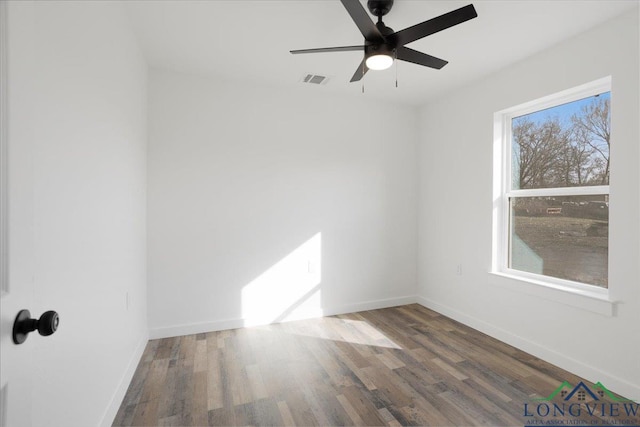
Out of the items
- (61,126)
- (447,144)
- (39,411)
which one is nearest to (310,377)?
(39,411)

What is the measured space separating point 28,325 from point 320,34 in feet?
7.99

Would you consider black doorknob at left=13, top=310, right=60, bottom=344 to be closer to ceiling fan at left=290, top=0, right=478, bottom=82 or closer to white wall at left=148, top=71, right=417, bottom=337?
ceiling fan at left=290, top=0, right=478, bottom=82

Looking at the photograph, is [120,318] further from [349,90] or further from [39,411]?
[349,90]

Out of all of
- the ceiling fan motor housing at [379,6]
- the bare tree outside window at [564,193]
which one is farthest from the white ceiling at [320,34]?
the bare tree outside window at [564,193]

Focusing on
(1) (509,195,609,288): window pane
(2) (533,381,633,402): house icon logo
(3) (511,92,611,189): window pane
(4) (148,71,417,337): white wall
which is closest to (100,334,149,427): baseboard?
(4) (148,71,417,337): white wall

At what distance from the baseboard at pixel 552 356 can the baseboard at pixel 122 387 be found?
122 inches

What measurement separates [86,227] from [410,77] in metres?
2.99

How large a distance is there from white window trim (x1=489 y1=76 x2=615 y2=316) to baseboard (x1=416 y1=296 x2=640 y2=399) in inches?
16.9

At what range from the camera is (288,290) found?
3424 millimetres

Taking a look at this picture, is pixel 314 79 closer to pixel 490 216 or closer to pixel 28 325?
pixel 490 216

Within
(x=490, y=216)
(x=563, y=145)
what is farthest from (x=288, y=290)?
(x=563, y=145)

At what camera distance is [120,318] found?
201 centimetres

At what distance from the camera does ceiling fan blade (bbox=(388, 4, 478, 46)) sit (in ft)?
5.34

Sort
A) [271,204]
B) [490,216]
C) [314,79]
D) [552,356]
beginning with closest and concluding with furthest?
[552,356]
[490,216]
[314,79]
[271,204]
